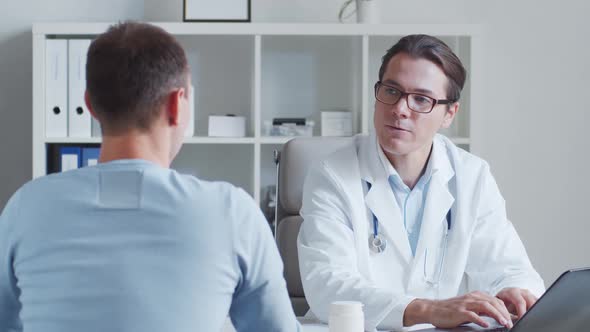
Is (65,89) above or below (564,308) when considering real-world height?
above

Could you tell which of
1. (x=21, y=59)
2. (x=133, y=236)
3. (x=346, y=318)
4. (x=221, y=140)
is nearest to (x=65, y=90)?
(x=21, y=59)

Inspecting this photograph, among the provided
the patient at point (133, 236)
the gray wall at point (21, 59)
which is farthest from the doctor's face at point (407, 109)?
the gray wall at point (21, 59)

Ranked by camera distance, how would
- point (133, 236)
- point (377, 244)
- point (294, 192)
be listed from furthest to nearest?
point (294, 192)
point (377, 244)
point (133, 236)

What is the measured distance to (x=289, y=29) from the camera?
320 cm

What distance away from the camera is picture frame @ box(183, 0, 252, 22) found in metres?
3.24

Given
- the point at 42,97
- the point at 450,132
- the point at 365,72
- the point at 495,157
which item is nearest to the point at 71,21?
the point at 42,97

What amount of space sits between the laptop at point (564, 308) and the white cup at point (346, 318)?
0.25 meters

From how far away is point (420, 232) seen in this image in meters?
1.88

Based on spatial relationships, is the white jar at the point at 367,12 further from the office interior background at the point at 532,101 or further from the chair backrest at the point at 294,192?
the chair backrest at the point at 294,192

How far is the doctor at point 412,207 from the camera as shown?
185 cm

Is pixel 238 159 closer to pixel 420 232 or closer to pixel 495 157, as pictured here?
pixel 495 157

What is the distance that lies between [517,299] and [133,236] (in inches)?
36.6

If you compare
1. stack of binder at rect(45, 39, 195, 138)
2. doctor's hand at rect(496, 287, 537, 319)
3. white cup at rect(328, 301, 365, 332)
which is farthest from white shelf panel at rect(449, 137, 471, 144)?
white cup at rect(328, 301, 365, 332)

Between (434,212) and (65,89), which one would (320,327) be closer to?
(434,212)
